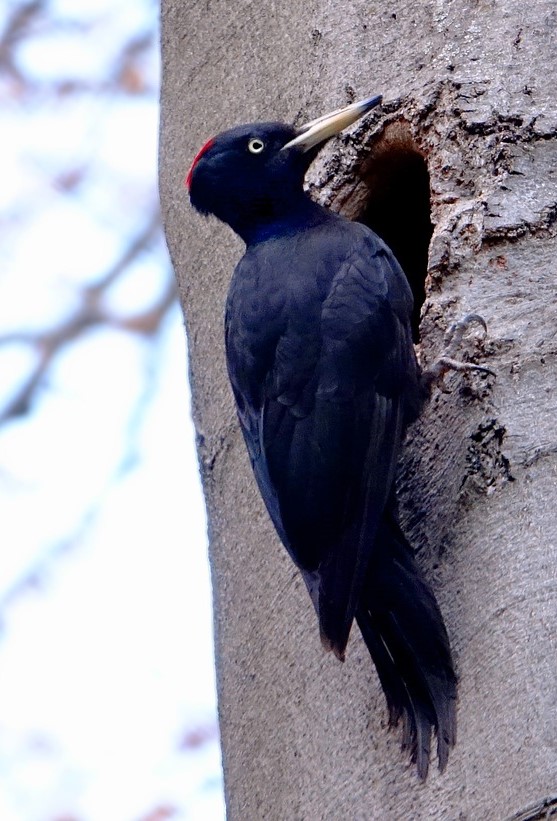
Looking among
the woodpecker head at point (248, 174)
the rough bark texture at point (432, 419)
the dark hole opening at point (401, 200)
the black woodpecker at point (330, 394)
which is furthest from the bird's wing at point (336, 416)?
the woodpecker head at point (248, 174)

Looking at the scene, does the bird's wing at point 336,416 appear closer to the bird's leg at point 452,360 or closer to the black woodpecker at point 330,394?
the black woodpecker at point 330,394

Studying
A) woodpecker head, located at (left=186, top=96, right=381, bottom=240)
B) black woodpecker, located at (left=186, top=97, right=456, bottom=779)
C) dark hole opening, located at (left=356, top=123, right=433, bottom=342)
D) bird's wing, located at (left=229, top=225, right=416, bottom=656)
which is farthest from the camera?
woodpecker head, located at (left=186, top=96, right=381, bottom=240)

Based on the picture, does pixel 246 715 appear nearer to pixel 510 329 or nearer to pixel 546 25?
pixel 510 329

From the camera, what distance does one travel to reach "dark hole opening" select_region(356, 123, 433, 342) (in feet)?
11.6

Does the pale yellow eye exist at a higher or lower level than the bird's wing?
higher

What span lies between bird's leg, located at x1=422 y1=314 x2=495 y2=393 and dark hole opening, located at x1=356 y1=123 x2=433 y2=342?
679 millimetres

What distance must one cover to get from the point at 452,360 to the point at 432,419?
7.6 inches

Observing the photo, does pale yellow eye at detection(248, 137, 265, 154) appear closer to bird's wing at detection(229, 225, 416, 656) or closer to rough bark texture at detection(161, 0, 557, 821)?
rough bark texture at detection(161, 0, 557, 821)

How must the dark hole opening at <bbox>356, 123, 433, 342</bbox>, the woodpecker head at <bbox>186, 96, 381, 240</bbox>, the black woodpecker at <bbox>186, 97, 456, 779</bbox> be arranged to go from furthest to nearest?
the woodpecker head at <bbox>186, 96, 381, 240</bbox> < the dark hole opening at <bbox>356, 123, 433, 342</bbox> < the black woodpecker at <bbox>186, 97, 456, 779</bbox>

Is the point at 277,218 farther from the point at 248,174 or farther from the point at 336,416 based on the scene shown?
the point at 336,416

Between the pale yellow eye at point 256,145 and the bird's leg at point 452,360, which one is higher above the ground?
the pale yellow eye at point 256,145

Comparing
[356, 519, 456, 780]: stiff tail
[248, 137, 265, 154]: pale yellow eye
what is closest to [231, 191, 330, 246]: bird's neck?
[248, 137, 265, 154]: pale yellow eye

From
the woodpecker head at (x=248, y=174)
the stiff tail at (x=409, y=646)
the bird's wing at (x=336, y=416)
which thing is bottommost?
the stiff tail at (x=409, y=646)

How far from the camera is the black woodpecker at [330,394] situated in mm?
2717
